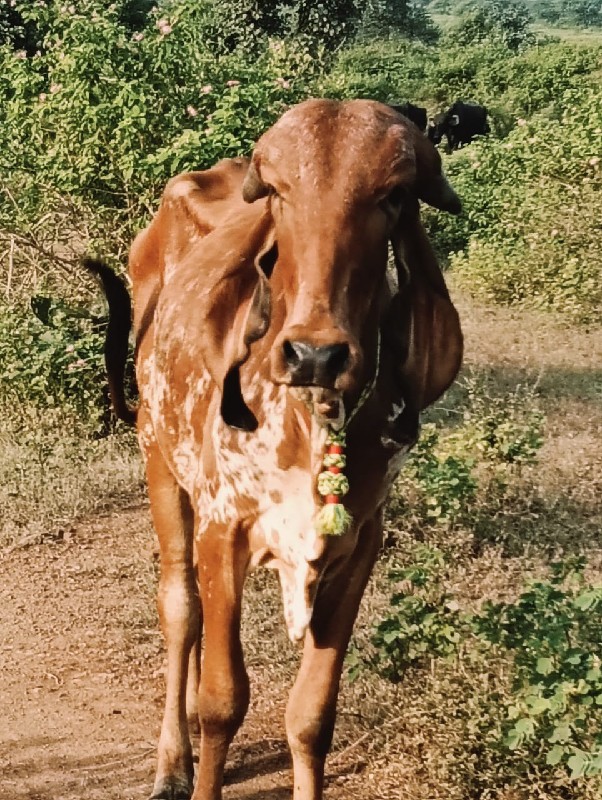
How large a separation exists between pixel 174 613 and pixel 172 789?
521mm

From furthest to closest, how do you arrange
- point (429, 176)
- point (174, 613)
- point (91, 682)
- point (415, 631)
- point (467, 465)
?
1. point (467, 465)
2. point (91, 682)
3. point (174, 613)
4. point (415, 631)
5. point (429, 176)

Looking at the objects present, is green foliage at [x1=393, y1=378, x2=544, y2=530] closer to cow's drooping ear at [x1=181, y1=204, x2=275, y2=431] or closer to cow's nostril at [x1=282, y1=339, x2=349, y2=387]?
cow's drooping ear at [x1=181, y1=204, x2=275, y2=431]

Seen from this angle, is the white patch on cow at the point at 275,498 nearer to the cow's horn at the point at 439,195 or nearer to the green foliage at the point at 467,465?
the cow's horn at the point at 439,195

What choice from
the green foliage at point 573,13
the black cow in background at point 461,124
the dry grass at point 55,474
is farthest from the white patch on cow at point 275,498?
the green foliage at point 573,13

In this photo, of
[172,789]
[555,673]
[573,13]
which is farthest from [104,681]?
[573,13]

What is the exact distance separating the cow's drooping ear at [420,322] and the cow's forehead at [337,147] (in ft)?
0.57

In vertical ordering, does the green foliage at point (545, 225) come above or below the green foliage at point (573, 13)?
above

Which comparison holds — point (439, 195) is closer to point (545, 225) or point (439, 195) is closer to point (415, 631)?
point (415, 631)

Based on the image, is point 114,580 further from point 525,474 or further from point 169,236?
point 525,474

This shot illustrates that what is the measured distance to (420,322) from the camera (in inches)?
113

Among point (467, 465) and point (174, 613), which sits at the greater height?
point (174, 613)

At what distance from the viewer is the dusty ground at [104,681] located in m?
3.60

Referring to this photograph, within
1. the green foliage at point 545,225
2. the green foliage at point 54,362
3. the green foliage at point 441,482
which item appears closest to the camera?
the green foliage at point 441,482

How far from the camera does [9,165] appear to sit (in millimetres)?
7125
